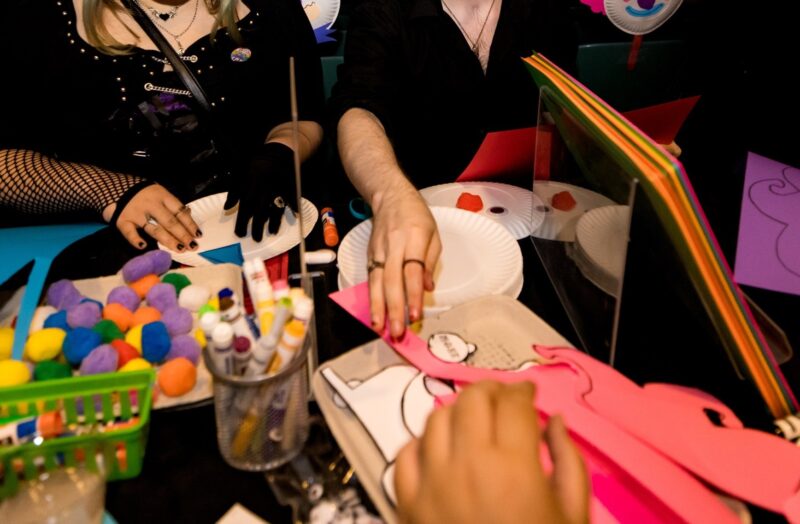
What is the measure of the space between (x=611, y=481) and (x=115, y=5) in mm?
1341

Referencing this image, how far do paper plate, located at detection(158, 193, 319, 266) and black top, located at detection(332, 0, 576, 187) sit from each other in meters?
0.31

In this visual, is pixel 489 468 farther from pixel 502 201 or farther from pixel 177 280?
pixel 502 201

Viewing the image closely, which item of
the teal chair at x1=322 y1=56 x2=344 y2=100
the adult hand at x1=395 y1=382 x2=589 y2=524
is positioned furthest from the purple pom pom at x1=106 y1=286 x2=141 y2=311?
the teal chair at x1=322 y1=56 x2=344 y2=100

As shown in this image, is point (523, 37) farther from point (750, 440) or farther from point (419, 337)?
point (750, 440)

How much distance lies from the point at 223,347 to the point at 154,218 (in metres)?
0.55

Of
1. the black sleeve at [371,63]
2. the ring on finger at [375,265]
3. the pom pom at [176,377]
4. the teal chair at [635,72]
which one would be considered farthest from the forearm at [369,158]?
the teal chair at [635,72]

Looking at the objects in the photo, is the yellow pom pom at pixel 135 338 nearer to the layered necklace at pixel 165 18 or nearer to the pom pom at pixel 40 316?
the pom pom at pixel 40 316

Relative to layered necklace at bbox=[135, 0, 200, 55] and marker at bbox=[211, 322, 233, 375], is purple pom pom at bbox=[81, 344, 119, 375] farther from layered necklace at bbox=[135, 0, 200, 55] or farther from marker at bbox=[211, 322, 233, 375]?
layered necklace at bbox=[135, 0, 200, 55]

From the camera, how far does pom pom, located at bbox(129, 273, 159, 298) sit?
30.9 inches

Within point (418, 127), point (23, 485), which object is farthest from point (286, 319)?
point (418, 127)

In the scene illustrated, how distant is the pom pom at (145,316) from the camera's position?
0.73m

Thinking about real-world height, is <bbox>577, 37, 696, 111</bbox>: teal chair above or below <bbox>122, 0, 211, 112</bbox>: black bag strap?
below

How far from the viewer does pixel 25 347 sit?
0.67 metres

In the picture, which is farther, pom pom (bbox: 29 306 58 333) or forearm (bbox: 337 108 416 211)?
forearm (bbox: 337 108 416 211)
